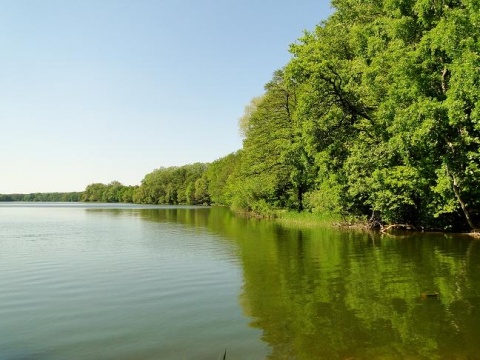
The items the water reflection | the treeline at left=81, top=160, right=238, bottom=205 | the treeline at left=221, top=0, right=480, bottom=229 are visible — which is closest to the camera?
the water reflection

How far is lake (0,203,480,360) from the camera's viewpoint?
9008mm

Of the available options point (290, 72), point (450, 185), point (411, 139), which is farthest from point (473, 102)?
point (290, 72)

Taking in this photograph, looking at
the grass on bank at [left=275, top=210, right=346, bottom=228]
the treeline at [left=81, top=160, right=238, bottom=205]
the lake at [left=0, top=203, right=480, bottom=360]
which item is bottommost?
the lake at [left=0, top=203, right=480, bottom=360]

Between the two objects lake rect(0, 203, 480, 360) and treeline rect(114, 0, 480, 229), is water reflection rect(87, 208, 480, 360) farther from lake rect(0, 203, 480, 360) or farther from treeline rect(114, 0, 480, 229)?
treeline rect(114, 0, 480, 229)

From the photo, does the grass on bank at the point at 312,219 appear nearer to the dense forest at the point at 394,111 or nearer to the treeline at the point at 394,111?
the dense forest at the point at 394,111

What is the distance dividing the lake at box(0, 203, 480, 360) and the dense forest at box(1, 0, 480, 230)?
24.1ft

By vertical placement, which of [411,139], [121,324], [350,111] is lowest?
[121,324]

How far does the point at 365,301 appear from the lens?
1252 cm

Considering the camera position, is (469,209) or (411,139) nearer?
(411,139)

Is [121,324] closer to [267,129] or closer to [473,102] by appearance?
[473,102]

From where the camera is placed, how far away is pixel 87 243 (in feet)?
99.3

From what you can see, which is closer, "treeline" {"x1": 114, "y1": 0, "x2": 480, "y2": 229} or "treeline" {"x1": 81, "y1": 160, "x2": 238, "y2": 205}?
"treeline" {"x1": 114, "y1": 0, "x2": 480, "y2": 229}

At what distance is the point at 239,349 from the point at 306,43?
34.4 metres

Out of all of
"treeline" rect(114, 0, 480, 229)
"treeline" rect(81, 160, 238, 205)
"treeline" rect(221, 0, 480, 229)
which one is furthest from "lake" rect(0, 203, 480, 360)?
"treeline" rect(81, 160, 238, 205)
